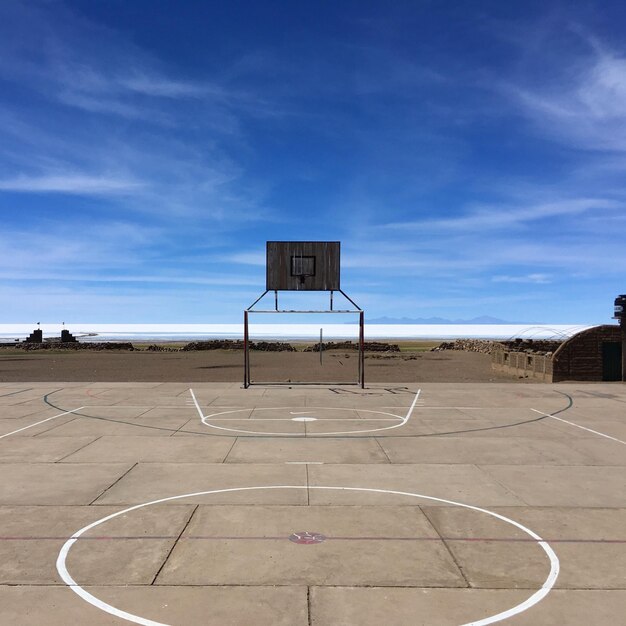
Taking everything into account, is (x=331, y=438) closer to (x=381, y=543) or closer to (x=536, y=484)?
(x=536, y=484)

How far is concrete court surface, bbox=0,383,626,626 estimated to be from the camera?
19.0ft

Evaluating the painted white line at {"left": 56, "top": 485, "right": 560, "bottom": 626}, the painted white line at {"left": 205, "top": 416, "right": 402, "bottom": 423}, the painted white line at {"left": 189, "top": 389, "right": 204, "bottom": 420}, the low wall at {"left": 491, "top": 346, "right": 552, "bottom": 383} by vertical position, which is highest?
the low wall at {"left": 491, "top": 346, "right": 552, "bottom": 383}

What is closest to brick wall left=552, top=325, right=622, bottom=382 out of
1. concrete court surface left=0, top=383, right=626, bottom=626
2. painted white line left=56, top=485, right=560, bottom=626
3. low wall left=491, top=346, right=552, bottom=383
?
low wall left=491, top=346, right=552, bottom=383

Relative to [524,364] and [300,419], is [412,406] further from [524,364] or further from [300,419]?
[524,364]

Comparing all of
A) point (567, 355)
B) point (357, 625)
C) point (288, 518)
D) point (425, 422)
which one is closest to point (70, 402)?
point (425, 422)

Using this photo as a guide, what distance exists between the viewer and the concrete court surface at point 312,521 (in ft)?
19.0

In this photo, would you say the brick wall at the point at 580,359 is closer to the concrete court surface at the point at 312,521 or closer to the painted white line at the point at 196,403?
the concrete court surface at the point at 312,521

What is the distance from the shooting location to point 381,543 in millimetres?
7402

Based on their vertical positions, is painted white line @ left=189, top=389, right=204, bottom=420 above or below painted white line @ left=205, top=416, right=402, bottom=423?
above

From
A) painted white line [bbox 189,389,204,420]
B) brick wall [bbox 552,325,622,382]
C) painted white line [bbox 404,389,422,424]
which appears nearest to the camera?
painted white line [bbox 404,389,422,424]

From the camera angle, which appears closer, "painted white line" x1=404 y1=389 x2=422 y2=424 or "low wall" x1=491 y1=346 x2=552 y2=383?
"painted white line" x1=404 y1=389 x2=422 y2=424

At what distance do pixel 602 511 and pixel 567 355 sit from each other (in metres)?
23.3

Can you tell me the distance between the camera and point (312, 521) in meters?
8.27

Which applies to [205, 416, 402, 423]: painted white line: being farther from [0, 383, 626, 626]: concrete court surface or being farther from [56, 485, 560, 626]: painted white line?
[56, 485, 560, 626]: painted white line
